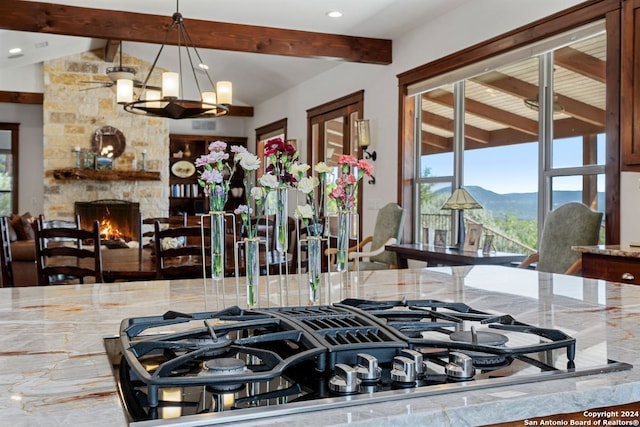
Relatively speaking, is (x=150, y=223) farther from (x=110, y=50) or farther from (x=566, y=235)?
(x=110, y=50)

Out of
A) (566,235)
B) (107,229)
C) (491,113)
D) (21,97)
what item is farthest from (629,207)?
(21,97)

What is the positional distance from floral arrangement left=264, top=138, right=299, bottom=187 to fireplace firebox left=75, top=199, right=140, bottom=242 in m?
8.39

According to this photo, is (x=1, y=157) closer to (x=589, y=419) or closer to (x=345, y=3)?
(x=345, y=3)

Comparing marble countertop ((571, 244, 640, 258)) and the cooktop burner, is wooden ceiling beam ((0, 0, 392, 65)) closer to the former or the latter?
marble countertop ((571, 244, 640, 258))

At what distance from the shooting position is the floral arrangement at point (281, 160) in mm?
1396

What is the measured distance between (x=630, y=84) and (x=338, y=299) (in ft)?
9.76

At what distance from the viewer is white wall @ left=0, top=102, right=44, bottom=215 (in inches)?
396

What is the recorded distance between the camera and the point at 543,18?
4.28 meters

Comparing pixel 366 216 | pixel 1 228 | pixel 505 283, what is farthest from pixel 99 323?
pixel 366 216

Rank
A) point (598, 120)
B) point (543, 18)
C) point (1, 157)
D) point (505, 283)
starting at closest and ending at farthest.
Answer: point (505, 283) → point (598, 120) → point (543, 18) → point (1, 157)

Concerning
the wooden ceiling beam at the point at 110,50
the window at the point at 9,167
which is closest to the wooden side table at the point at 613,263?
the wooden ceiling beam at the point at 110,50

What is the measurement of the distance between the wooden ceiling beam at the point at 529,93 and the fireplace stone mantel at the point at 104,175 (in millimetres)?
6073

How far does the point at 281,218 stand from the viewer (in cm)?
143

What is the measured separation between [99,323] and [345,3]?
4678 mm
